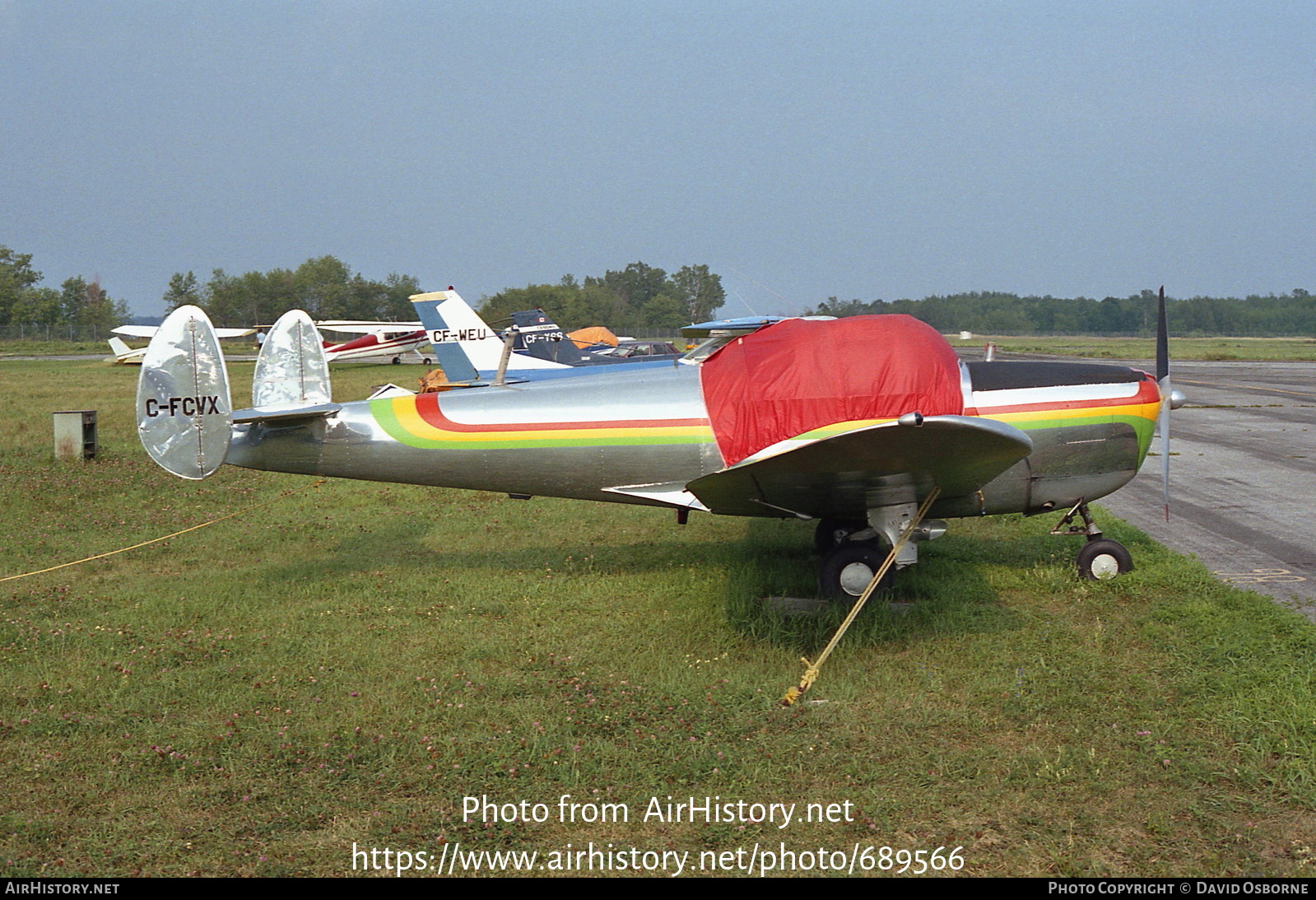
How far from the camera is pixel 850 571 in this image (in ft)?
A: 22.8

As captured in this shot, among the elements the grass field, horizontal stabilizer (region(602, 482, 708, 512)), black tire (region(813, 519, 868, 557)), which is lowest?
the grass field

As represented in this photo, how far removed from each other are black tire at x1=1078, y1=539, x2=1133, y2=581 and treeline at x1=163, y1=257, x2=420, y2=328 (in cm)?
8830

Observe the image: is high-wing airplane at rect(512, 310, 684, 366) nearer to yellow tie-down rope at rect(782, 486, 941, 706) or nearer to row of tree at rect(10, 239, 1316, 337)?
yellow tie-down rope at rect(782, 486, 941, 706)

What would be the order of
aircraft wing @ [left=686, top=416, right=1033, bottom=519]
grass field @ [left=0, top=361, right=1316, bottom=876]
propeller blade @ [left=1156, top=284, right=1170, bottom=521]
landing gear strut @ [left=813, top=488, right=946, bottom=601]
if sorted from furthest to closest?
propeller blade @ [left=1156, top=284, right=1170, bottom=521], landing gear strut @ [left=813, top=488, right=946, bottom=601], aircraft wing @ [left=686, top=416, right=1033, bottom=519], grass field @ [left=0, top=361, right=1316, bottom=876]

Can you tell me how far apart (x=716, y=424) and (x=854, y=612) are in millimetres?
1874

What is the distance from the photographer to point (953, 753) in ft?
15.8

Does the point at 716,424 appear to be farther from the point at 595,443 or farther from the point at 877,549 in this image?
the point at 877,549

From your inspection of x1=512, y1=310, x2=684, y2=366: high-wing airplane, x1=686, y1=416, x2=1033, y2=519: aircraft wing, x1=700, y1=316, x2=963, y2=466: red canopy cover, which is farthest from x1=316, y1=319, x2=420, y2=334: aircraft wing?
x1=686, y1=416, x2=1033, y2=519: aircraft wing

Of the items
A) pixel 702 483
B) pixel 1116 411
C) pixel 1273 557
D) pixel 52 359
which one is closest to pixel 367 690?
pixel 702 483

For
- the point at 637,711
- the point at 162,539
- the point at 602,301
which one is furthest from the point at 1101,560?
the point at 602,301

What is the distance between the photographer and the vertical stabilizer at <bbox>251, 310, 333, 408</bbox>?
7.88 metres

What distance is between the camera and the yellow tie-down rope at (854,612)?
5.52m
